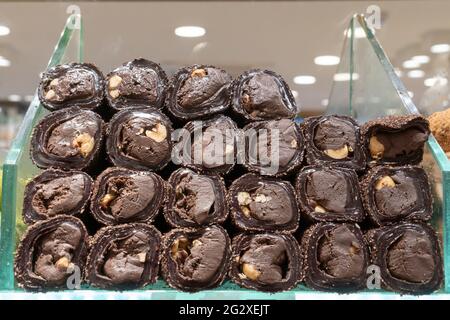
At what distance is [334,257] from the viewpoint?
125 cm

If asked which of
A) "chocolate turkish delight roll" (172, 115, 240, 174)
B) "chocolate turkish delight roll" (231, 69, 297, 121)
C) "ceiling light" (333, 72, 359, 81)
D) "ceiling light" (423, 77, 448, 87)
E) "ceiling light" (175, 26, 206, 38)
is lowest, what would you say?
"chocolate turkish delight roll" (172, 115, 240, 174)

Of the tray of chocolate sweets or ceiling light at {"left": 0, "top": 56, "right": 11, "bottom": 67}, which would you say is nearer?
the tray of chocolate sweets

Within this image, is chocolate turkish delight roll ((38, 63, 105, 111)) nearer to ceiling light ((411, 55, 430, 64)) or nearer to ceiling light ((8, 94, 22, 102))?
ceiling light ((8, 94, 22, 102))

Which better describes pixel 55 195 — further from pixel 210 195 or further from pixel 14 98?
pixel 14 98

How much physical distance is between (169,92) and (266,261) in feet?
1.63

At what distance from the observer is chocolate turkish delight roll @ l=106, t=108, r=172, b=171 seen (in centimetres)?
128

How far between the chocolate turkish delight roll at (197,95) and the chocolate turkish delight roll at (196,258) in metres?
0.30

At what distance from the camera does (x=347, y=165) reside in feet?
4.35

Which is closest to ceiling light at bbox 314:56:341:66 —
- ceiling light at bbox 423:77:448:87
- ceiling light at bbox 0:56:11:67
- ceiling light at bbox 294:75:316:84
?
ceiling light at bbox 294:75:316:84

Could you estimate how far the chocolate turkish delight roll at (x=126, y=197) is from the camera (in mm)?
1243

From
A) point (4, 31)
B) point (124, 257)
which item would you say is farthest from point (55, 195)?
point (4, 31)

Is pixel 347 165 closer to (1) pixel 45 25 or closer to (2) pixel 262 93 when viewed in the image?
(2) pixel 262 93

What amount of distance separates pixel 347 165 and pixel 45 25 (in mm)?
2287

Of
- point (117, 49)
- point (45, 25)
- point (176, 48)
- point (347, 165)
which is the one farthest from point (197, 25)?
point (347, 165)
